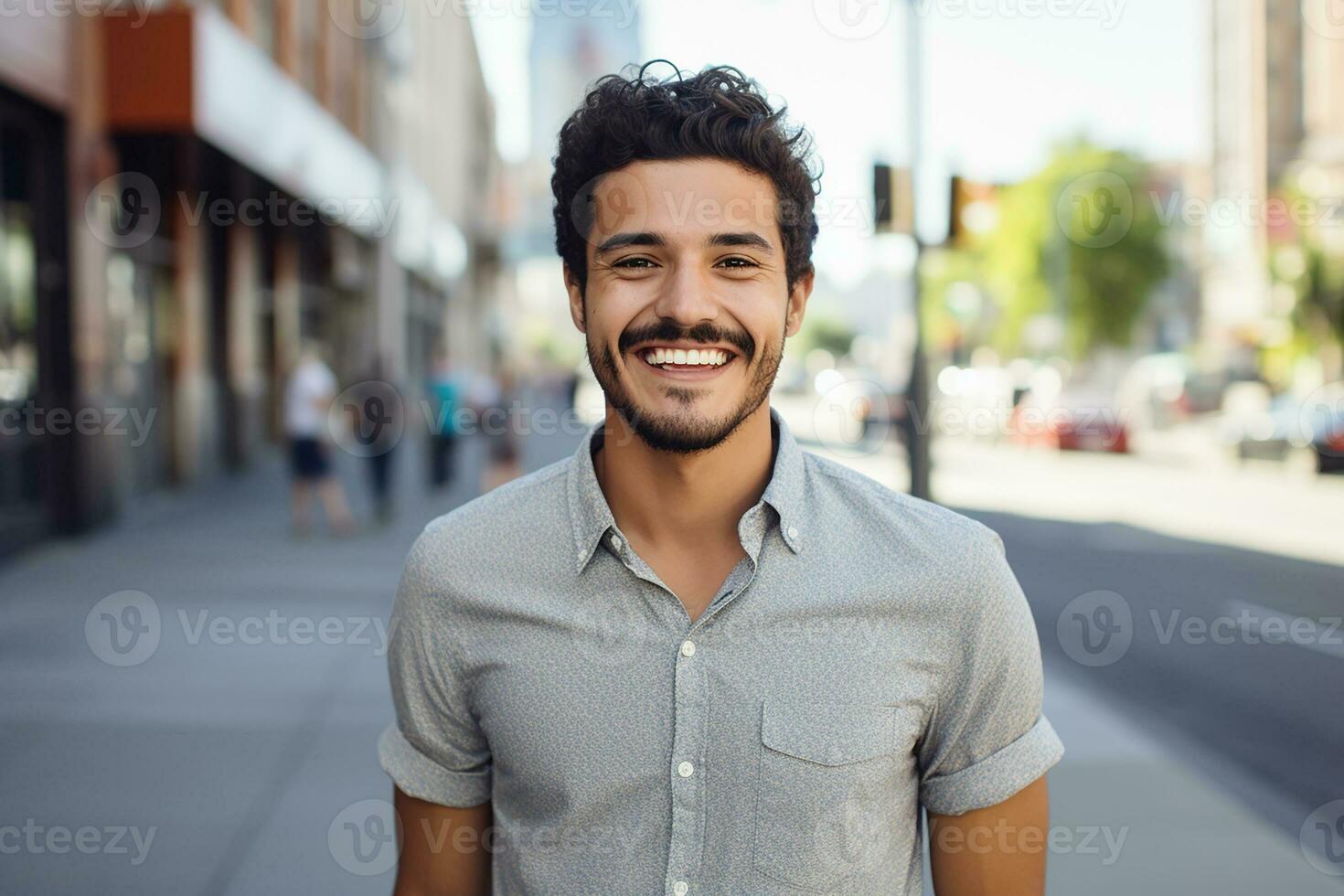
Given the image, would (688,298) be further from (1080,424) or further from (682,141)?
(1080,424)

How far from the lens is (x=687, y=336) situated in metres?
1.98

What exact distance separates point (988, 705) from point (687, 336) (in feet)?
2.40

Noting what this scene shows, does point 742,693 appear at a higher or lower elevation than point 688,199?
lower

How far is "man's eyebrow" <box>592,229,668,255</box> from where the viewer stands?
1.97m

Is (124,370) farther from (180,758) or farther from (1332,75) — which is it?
(1332,75)

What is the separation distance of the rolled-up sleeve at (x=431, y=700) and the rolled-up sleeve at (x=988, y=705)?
0.73 metres

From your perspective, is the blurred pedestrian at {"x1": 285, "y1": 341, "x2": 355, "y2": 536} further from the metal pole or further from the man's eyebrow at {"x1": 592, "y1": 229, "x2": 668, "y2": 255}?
the man's eyebrow at {"x1": 592, "y1": 229, "x2": 668, "y2": 255}

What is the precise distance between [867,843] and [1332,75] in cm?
6718

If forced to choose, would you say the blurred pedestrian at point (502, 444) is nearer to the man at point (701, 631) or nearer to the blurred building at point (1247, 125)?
the man at point (701, 631)

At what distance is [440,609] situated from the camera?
2.01 metres

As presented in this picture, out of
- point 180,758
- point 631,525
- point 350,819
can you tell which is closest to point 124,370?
point 180,758

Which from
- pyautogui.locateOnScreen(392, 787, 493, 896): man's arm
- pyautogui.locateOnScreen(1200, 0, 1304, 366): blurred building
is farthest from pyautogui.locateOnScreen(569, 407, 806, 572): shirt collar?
pyautogui.locateOnScreen(1200, 0, 1304, 366): blurred building

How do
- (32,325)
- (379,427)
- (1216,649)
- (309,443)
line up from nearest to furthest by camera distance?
(1216,649), (32,325), (309,443), (379,427)

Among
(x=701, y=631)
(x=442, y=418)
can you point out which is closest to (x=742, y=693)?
(x=701, y=631)
